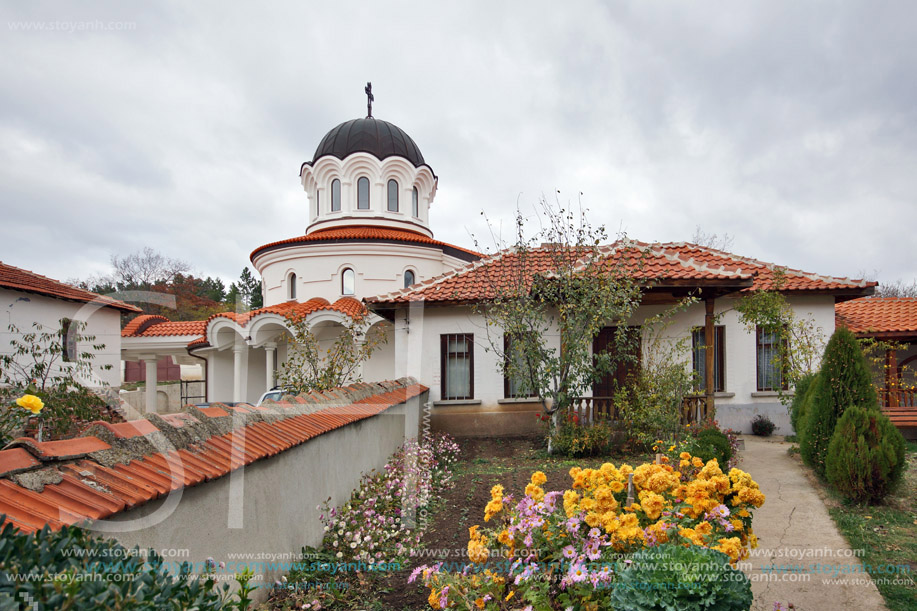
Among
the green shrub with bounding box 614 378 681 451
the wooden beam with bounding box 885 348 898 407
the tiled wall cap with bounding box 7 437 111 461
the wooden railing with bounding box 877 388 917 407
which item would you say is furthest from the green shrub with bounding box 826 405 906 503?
the tiled wall cap with bounding box 7 437 111 461

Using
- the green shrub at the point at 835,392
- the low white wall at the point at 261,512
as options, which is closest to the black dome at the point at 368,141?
the low white wall at the point at 261,512

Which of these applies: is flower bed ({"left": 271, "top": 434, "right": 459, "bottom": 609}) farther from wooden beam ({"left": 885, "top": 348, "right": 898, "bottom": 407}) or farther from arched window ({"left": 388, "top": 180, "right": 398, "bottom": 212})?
arched window ({"left": 388, "top": 180, "right": 398, "bottom": 212})

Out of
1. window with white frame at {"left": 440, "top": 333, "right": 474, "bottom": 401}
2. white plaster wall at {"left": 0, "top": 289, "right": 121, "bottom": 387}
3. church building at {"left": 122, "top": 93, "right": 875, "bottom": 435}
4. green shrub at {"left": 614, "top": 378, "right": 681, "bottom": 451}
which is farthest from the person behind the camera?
white plaster wall at {"left": 0, "top": 289, "right": 121, "bottom": 387}

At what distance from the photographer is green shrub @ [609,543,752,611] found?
2674mm

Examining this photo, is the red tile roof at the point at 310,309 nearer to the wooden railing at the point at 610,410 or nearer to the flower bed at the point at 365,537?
the wooden railing at the point at 610,410

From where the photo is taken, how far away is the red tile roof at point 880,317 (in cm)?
1453

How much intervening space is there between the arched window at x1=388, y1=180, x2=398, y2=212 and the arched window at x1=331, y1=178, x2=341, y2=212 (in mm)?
2156

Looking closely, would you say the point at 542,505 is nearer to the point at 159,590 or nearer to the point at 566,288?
the point at 159,590

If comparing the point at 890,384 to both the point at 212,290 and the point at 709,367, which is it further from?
the point at 212,290

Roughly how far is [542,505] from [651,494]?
2.25 ft

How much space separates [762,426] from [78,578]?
13.9 metres

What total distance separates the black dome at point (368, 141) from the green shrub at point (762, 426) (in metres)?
17.0

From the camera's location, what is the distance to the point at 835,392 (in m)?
7.45

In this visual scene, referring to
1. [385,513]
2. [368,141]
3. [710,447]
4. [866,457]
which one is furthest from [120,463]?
[368,141]
